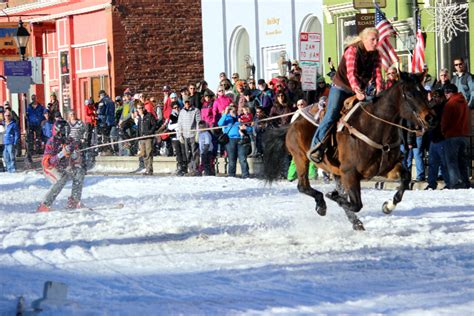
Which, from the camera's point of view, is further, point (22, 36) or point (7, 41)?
point (7, 41)

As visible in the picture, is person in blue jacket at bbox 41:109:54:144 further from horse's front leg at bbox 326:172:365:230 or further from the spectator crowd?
horse's front leg at bbox 326:172:365:230

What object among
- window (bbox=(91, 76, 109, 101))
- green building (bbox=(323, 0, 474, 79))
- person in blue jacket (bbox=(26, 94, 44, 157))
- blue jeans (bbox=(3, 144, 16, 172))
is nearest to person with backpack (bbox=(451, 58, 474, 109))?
green building (bbox=(323, 0, 474, 79))

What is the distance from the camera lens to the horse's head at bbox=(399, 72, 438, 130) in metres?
13.6

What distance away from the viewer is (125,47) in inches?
1881

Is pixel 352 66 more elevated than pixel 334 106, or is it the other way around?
pixel 352 66

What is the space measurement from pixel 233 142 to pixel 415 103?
513 inches

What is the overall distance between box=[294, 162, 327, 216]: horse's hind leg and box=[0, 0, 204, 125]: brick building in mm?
31749

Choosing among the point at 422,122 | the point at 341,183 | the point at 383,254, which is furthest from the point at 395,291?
the point at 341,183

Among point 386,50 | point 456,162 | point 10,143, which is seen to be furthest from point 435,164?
point 10,143

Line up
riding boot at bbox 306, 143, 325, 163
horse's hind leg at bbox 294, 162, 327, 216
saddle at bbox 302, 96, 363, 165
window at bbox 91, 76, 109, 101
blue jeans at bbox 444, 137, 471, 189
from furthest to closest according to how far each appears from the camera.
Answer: window at bbox 91, 76, 109, 101 → blue jeans at bbox 444, 137, 471, 189 → horse's hind leg at bbox 294, 162, 327, 216 → riding boot at bbox 306, 143, 325, 163 → saddle at bbox 302, 96, 363, 165

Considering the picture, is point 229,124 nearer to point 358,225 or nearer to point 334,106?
point 334,106

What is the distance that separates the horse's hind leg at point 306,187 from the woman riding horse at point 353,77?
613 millimetres

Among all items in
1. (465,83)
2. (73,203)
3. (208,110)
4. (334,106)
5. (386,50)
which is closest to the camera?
(334,106)

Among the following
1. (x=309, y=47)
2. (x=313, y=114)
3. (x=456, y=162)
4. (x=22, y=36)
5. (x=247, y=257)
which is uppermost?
(x=22, y=36)
